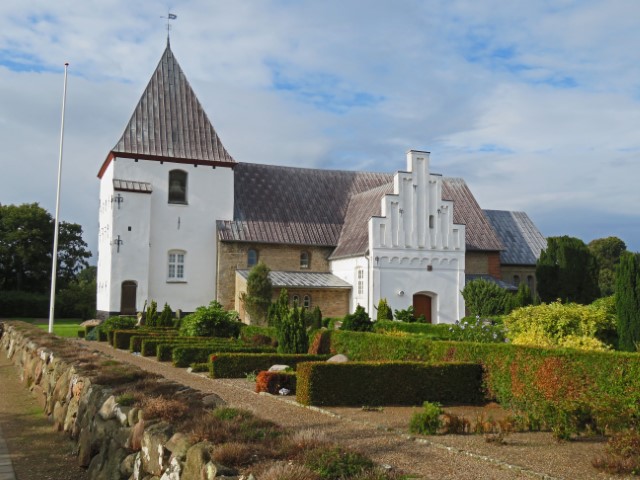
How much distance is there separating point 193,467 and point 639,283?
1732 centimetres

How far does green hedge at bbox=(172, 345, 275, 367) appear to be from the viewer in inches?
702

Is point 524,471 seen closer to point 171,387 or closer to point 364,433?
point 364,433

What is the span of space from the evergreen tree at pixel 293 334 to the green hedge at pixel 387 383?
5.55m

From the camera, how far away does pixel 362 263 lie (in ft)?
102

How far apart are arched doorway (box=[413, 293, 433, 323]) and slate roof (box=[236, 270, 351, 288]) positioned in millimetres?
3445

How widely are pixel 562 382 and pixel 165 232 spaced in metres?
25.0

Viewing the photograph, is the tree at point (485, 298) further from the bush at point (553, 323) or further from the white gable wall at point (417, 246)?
the bush at point (553, 323)

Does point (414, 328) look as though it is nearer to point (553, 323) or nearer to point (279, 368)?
point (553, 323)

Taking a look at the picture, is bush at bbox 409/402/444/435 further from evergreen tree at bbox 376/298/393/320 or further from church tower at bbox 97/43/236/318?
church tower at bbox 97/43/236/318

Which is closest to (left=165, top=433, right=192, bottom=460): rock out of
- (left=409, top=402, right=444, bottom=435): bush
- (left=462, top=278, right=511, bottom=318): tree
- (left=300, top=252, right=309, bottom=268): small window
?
(left=409, top=402, right=444, bottom=435): bush

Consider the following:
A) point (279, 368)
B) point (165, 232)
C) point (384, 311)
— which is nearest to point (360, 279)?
point (384, 311)

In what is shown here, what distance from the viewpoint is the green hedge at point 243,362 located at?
51.3ft

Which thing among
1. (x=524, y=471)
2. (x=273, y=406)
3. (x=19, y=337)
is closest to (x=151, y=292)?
(x=19, y=337)

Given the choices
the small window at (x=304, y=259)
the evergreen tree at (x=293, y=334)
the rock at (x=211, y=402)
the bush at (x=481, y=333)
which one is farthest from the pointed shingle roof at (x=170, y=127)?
the rock at (x=211, y=402)
